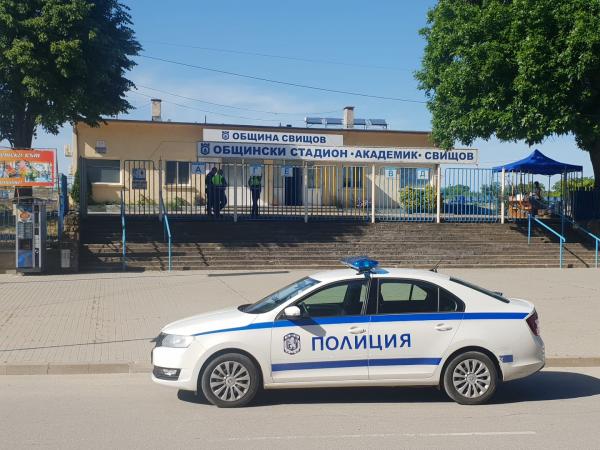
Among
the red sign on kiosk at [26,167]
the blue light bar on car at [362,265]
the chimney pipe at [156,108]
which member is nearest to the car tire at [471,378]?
the blue light bar on car at [362,265]

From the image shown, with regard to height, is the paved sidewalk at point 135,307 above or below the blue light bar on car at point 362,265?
below

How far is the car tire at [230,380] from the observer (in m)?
7.15

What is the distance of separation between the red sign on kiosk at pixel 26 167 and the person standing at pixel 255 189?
719 cm

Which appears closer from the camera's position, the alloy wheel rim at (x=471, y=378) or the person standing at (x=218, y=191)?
the alloy wheel rim at (x=471, y=378)

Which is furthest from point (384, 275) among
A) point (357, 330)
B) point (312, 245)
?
point (312, 245)

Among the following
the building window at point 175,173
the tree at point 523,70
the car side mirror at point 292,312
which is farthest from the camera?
the building window at point 175,173

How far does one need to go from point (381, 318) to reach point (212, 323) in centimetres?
178

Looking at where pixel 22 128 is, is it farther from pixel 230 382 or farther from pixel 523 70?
pixel 230 382

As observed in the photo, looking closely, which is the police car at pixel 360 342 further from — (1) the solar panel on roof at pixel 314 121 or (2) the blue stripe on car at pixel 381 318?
(1) the solar panel on roof at pixel 314 121

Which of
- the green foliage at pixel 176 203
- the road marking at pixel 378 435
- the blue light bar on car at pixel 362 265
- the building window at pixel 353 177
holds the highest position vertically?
the building window at pixel 353 177

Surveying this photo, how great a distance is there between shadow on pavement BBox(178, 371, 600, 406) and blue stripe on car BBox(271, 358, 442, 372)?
A: 56cm

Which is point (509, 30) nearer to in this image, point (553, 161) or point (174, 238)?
point (553, 161)

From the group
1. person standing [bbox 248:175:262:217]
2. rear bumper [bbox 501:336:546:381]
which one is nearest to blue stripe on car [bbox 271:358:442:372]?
rear bumper [bbox 501:336:546:381]

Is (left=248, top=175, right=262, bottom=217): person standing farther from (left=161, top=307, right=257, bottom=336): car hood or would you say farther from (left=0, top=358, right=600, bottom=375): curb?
(left=161, top=307, right=257, bottom=336): car hood
